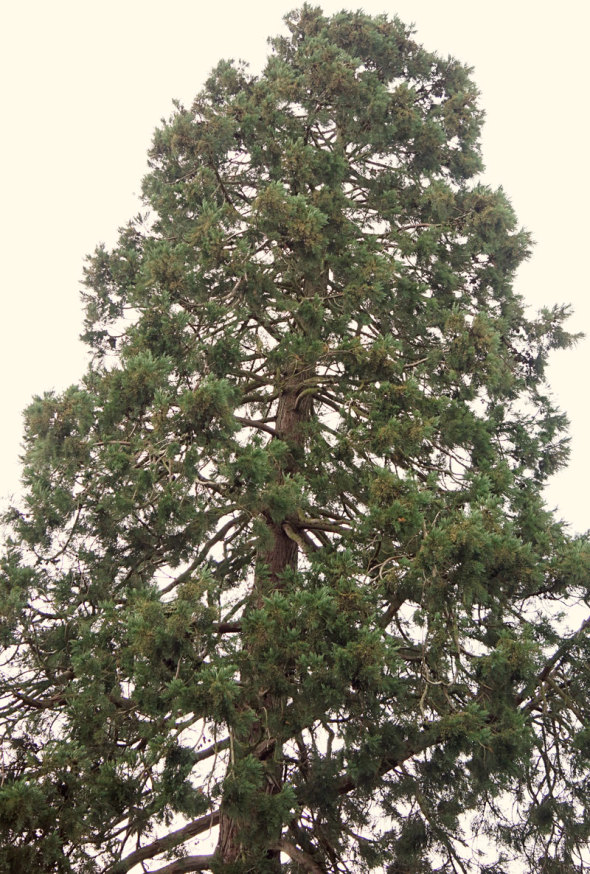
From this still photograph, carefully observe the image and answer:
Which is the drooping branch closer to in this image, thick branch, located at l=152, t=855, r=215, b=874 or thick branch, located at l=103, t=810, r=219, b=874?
thick branch, located at l=152, t=855, r=215, b=874

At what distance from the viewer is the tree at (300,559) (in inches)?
216

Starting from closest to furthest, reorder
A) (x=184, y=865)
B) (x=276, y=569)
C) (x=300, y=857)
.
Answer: (x=300, y=857) → (x=184, y=865) → (x=276, y=569)

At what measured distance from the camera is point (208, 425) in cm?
646

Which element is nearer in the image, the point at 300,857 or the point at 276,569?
the point at 300,857

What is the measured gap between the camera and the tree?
18.0 feet

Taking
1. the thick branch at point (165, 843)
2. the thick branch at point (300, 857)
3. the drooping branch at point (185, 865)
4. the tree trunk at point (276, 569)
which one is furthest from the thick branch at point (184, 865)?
→ the thick branch at point (300, 857)

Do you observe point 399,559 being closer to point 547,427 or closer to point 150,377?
point 150,377

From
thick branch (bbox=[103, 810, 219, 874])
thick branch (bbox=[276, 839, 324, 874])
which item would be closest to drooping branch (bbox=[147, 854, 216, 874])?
thick branch (bbox=[103, 810, 219, 874])

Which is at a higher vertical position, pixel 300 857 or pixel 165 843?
pixel 165 843

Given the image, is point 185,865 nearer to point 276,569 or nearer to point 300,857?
point 300,857

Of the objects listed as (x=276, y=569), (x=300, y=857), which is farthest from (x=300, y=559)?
(x=300, y=857)

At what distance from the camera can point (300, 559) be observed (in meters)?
8.94

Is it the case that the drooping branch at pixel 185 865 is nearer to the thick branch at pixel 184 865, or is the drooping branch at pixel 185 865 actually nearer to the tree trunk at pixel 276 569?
the thick branch at pixel 184 865

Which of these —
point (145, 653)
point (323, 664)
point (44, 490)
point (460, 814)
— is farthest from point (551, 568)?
point (44, 490)
